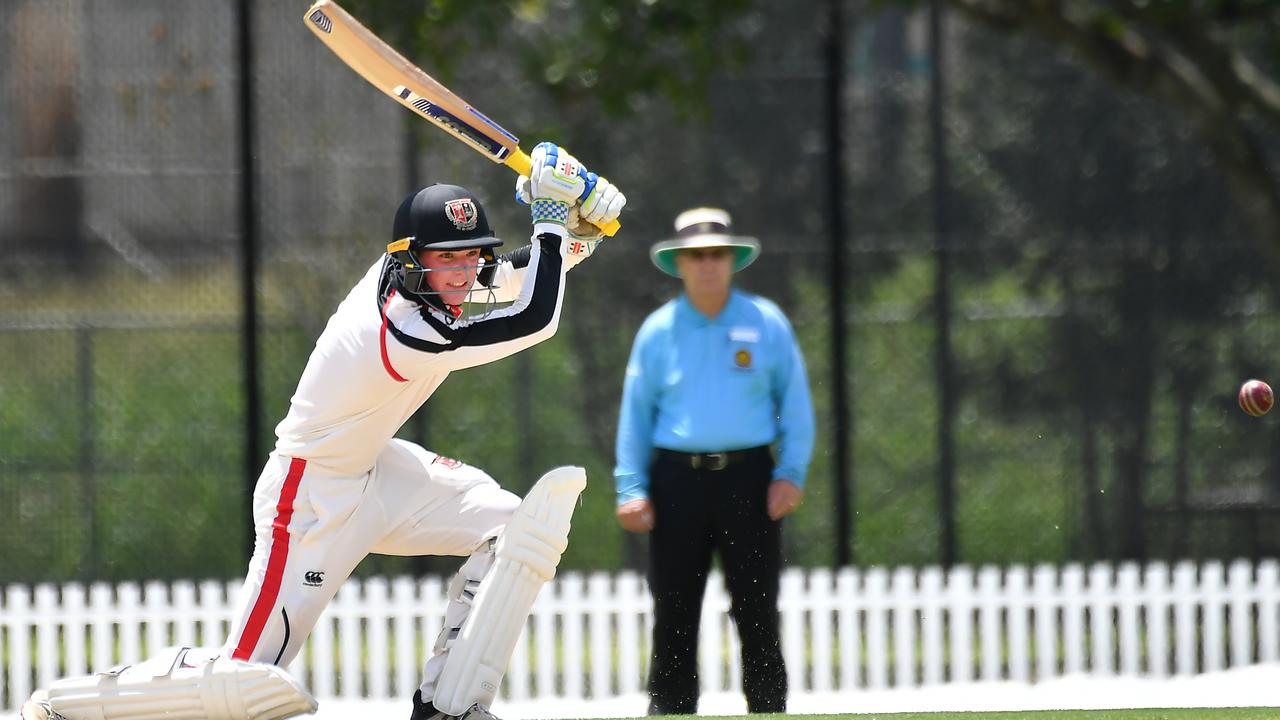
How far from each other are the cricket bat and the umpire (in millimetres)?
1157

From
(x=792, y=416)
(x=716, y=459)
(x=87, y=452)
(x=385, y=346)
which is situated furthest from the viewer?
(x=87, y=452)

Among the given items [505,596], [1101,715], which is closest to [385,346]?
[505,596]

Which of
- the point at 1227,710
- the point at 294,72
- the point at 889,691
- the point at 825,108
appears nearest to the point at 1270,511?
the point at 889,691

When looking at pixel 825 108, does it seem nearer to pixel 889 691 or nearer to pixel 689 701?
pixel 889 691

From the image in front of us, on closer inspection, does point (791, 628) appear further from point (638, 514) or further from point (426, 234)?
point (426, 234)

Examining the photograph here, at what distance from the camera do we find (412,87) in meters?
4.86

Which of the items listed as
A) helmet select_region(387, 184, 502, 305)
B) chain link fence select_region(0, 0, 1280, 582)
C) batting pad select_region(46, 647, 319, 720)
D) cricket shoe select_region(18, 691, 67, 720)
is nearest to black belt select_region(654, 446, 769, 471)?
helmet select_region(387, 184, 502, 305)

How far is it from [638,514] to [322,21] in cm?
202

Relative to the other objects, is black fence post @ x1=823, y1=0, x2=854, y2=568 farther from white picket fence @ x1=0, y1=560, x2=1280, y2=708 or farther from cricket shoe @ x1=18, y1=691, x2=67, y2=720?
cricket shoe @ x1=18, y1=691, x2=67, y2=720

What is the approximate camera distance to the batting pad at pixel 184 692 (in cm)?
429

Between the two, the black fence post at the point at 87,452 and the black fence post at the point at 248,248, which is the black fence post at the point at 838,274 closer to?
the black fence post at the point at 248,248

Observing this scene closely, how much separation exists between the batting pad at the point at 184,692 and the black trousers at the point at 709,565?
172 centimetres

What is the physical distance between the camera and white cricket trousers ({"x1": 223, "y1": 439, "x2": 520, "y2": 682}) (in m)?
4.43

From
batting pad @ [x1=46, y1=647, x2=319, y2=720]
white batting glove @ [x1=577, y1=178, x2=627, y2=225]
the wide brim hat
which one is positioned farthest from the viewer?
the wide brim hat
